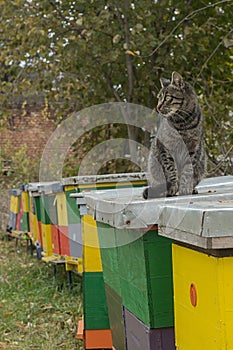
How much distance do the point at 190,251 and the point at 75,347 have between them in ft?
7.23

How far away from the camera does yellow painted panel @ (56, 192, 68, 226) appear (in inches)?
181

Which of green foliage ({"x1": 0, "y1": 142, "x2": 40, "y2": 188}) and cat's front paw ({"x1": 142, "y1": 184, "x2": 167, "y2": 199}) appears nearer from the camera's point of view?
cat's front paw ({"x1": 142, "y1": 184, "x2": 167, "y2": 199})

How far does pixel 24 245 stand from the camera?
28.7ft

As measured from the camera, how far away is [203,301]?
1371 mm

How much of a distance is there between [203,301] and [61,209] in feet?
11.2

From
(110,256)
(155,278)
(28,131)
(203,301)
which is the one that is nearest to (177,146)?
(110,256)

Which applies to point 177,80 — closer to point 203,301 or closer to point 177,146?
point 177,146

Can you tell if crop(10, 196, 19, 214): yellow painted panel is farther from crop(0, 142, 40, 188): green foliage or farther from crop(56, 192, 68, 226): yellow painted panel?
crop(56, 192, 68, 226): yellow painted panel

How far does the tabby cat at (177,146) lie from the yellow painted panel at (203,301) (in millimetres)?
828

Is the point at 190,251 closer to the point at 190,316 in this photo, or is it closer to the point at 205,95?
the point at 190,316

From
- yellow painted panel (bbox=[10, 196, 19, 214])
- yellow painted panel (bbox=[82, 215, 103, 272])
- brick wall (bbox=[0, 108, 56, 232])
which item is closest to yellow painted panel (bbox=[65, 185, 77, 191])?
yellow painted panel (bbox=[82, 215, 103, 272])

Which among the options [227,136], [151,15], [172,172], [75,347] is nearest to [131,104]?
[151,15]

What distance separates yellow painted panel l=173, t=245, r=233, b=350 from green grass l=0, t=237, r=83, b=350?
6.59 ft

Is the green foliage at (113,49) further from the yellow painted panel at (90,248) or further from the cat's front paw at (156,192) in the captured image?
the cat's front paw at (156,192)
